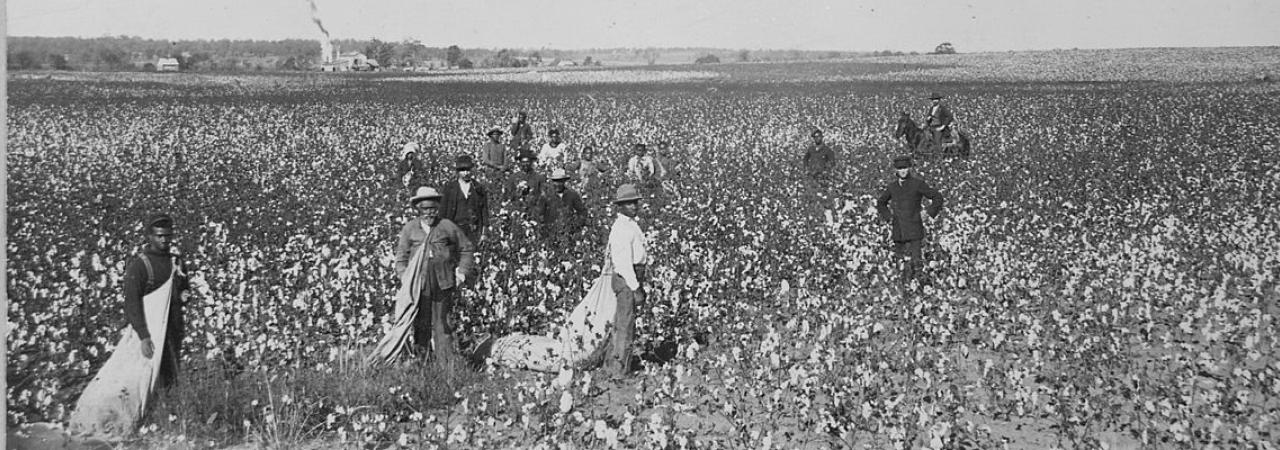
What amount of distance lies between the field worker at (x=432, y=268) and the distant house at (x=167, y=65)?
43.8 meters

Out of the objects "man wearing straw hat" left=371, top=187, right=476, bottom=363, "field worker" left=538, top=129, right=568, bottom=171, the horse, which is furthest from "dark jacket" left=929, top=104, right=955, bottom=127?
"man wearing straw hat" left=371, top=187, right=476, bottom=363

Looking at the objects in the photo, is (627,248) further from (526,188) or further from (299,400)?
(526,188)

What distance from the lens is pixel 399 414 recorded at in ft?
23.2

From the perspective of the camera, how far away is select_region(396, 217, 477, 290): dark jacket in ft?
26.7

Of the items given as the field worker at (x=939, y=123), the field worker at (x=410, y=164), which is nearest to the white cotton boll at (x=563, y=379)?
the field worker at (x=410, y=164)

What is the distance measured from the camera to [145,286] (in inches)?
269

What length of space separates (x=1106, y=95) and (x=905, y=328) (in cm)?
2834

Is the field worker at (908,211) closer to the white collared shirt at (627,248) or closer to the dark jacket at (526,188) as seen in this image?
the white collared shirt at (627,248)

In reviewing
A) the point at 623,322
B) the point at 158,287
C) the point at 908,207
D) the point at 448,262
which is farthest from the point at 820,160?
the point at 158,287

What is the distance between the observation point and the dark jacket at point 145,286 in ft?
22.2

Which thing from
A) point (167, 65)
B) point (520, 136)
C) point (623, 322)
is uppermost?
point (167, 65)

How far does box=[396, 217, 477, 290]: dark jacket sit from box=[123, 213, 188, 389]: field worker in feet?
5.50

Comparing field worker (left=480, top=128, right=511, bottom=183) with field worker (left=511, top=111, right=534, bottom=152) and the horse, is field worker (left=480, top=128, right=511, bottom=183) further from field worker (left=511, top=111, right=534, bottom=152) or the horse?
the horse

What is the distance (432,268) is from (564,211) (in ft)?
11.4
